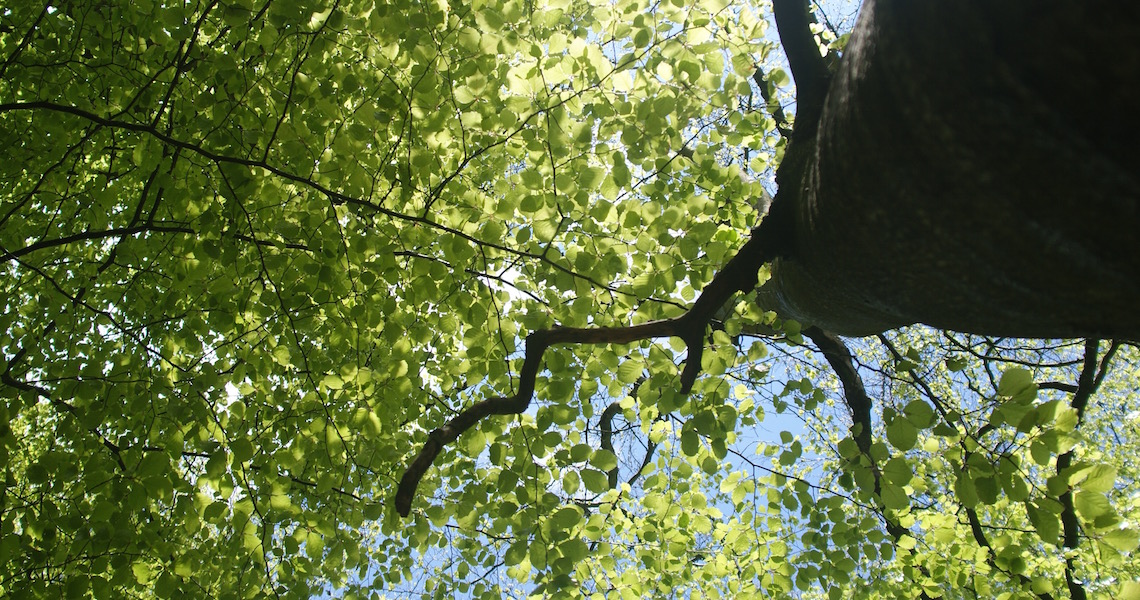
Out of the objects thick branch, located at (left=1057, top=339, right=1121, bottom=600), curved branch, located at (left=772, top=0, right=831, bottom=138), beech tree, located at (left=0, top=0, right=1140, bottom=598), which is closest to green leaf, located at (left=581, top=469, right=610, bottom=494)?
beech tree, located at (left=0, top=0, right=1140, bottom=598)

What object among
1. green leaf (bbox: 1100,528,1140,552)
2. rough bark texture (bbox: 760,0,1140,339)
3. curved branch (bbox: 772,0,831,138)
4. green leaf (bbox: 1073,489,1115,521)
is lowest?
green leaf (bbox: 1100,528,1140,552)

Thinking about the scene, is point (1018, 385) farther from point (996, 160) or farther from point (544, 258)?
point (544, 258)

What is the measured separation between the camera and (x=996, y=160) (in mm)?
1271

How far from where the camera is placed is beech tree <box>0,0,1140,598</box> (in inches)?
53.7

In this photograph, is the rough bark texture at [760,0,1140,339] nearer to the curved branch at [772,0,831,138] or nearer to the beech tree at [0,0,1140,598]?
the beech tree at [0,0,1140,598]

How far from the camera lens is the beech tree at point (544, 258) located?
1365 mm

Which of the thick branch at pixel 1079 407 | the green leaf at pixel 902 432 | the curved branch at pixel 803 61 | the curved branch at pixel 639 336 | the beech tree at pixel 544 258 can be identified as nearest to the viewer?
the beech tree at pixel 544 258

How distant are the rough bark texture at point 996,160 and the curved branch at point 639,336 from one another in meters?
0.93

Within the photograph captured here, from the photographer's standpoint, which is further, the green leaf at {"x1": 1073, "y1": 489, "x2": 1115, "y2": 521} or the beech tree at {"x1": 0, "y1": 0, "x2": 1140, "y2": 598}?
the green leaf at {"x1": 1073, "y1": 489, "x2": 1115, "y2": 521}

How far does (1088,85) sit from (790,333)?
2297 mm

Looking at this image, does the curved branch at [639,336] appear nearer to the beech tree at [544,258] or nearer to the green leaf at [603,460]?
the beech tree at [544,258]

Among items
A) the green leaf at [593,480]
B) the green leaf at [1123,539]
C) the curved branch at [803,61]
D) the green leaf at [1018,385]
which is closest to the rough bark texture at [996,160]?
the green leaf at [1018,385]

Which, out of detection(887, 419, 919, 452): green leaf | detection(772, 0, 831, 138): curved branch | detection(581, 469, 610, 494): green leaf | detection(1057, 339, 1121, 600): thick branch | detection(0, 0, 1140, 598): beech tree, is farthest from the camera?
detection(1057, 339, 1121, 600): thick branch

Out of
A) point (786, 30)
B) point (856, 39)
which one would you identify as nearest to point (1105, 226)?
point (856, 39)
